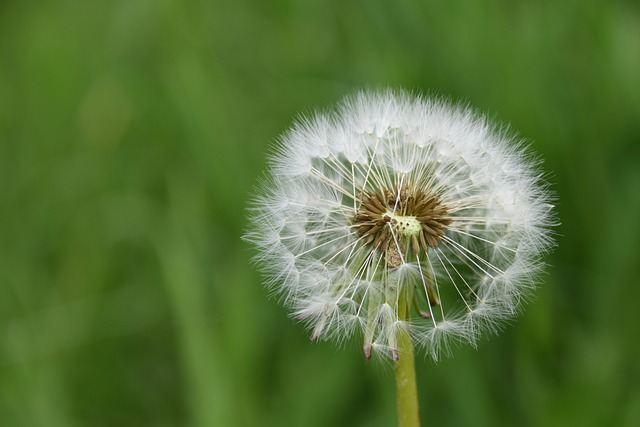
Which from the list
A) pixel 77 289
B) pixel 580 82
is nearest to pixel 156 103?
pixel 77 289

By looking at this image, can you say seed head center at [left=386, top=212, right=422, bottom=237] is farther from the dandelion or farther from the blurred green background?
the blurred green background

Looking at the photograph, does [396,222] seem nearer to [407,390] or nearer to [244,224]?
[407,390]

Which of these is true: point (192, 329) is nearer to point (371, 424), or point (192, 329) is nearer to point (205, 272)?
point (205, 272)

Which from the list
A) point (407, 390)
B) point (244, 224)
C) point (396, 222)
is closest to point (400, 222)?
point (396, 222)

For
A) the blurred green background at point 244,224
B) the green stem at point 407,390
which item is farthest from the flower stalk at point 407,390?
the blurred green background at point 244,224

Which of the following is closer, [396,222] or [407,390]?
[407,390]

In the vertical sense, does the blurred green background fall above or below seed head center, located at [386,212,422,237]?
above

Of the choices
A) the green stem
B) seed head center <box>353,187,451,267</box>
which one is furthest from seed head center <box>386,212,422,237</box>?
the green stem

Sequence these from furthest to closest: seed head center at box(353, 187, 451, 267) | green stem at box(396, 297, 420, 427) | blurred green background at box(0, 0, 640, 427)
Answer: blurred green background at box(0, 0, 640, 427)
seed head center at box(353, 187, 451, 267)
green stem at box(396, 297, 420, 427)

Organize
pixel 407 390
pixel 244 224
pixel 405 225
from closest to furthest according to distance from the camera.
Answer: pixel 407 390 < pixel 405 225 < pixel 244 224
